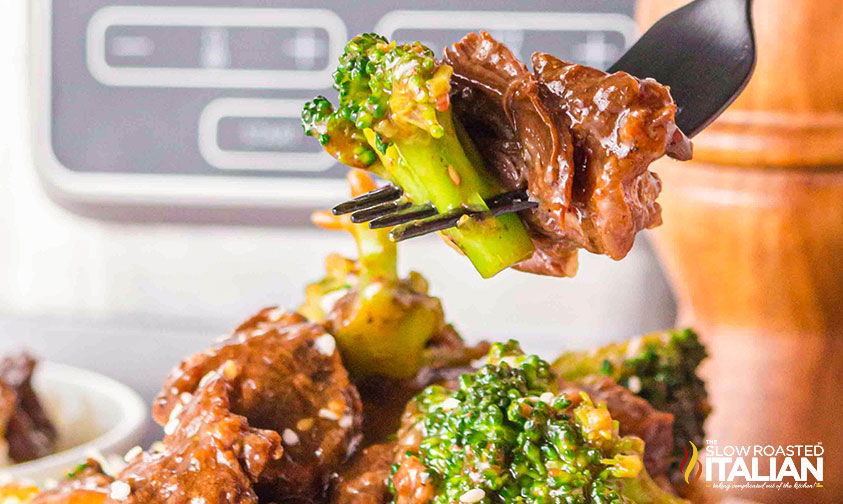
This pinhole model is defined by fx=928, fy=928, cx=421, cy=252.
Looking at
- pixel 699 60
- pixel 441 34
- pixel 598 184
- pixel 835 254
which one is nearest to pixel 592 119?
pixel 598 184

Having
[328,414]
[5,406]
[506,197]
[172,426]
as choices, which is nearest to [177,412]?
[172,426]

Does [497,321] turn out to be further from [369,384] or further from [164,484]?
[164,484]

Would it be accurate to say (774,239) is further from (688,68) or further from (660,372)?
(688,68)

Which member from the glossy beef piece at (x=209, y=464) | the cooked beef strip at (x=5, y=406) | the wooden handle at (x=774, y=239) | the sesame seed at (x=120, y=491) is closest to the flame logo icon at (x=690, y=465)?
the wooden handle at (x=774, y=239)

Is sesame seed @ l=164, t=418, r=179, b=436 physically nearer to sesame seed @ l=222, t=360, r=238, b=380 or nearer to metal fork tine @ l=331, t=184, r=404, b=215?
sesame seed @ l=222, t=360, r=238, b=380

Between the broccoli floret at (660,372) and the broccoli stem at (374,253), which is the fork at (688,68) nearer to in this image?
the broccoli stem at (374,253)

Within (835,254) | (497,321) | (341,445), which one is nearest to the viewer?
(341,445)
